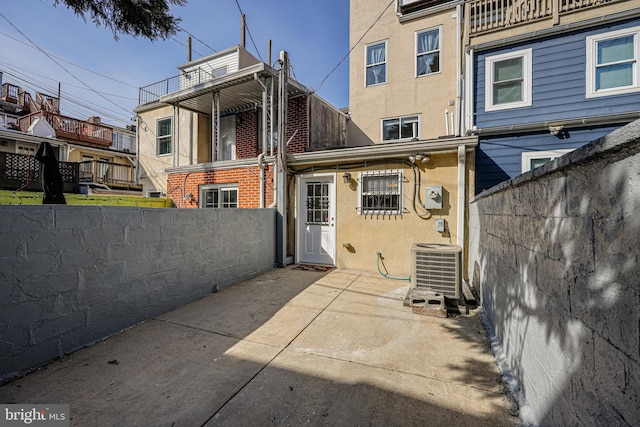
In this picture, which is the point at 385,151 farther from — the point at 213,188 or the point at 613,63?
the point at 213,188

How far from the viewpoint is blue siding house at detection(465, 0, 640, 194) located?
233 inches

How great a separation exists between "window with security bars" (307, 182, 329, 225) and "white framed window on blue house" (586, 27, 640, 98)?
629 centimetres

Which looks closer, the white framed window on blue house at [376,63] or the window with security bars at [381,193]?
the window with security bars at [381,193]

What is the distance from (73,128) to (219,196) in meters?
15.7

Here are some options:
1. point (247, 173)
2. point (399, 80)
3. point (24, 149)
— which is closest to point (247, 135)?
point (247, 173)

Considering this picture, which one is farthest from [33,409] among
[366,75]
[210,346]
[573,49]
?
[366,75]

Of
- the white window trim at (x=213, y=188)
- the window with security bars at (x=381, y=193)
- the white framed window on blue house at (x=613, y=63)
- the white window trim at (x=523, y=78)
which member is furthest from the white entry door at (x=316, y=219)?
the white framed window on blue house at (x=613, y=63)

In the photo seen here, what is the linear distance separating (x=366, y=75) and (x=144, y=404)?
1099 centimetres

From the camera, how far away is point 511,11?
6.94m

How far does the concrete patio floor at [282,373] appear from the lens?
213cm

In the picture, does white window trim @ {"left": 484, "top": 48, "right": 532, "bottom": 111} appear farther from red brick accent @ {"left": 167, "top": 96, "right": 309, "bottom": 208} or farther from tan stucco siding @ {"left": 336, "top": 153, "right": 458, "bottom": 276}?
red brick accent @ {"left": 167, "top": 96, "right": 309, "bottom": 208}

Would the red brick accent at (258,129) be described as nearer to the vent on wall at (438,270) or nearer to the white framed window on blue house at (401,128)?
the white framed window on blue house at (401,128)

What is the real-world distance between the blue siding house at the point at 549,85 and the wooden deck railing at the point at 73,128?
21.1 meters
